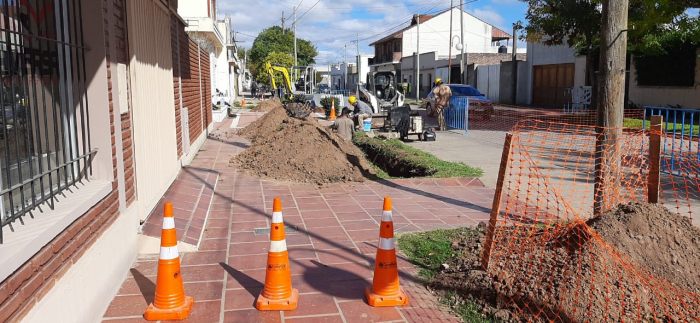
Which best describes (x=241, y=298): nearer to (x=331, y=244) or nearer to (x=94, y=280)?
(x=94, y=280)

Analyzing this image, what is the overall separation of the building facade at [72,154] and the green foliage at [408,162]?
532 cm

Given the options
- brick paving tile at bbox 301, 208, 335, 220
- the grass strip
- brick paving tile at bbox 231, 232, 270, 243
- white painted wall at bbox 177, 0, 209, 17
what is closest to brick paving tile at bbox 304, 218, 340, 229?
brick paving tile at bbox 301, 208, 335, 220

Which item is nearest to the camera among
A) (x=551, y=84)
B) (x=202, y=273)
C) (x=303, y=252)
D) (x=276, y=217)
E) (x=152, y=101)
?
(x=276, y=217)

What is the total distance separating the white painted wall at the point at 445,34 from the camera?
62.4 meters

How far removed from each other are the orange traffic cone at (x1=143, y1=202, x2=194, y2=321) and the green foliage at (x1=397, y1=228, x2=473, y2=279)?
2.07 m

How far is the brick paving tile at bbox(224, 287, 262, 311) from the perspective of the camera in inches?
165

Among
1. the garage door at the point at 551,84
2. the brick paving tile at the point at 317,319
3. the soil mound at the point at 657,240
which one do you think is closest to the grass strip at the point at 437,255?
the brick paving tile at the point at 317,319

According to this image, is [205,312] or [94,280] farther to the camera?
[205,312]

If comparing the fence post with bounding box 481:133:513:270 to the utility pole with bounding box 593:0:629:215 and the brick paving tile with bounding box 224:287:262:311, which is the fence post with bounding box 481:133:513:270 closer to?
the utility pole with bounding box 593:0:629:215

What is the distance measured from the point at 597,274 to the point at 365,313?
1.80m

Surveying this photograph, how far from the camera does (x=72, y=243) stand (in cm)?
351

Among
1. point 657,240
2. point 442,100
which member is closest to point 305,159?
point 657,240

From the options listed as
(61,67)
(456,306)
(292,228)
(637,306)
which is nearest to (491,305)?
(456,306)

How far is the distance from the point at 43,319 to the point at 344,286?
91.2 inches
